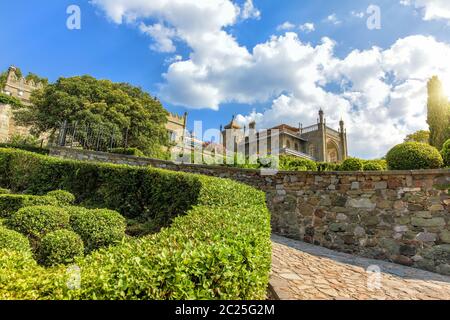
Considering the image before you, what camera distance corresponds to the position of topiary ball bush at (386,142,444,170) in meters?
6.84

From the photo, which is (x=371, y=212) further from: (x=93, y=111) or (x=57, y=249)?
(x=93, y=111)

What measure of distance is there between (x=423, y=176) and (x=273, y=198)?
13.2 feet

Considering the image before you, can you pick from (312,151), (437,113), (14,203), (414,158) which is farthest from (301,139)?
(14,203)

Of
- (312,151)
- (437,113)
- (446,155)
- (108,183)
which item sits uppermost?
(312,151)

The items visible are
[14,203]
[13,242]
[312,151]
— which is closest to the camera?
[13,242]

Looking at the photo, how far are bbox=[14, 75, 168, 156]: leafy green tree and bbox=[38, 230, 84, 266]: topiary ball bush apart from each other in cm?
1337

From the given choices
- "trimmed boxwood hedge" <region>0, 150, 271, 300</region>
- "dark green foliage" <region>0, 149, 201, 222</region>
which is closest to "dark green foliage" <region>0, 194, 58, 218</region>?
"dark green foliage" <region>0, 149, 201, 222</region>

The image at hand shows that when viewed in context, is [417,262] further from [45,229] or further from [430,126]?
[430,126]

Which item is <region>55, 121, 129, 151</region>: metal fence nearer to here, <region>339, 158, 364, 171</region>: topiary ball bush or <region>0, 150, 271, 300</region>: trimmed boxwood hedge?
<region>339, 158, 364, 171</region>: topiary ball bush

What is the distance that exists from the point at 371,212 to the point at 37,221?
24.1 feet

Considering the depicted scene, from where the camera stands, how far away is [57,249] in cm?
435

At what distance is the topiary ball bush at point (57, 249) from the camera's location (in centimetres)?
431

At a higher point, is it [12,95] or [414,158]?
[12,95]
